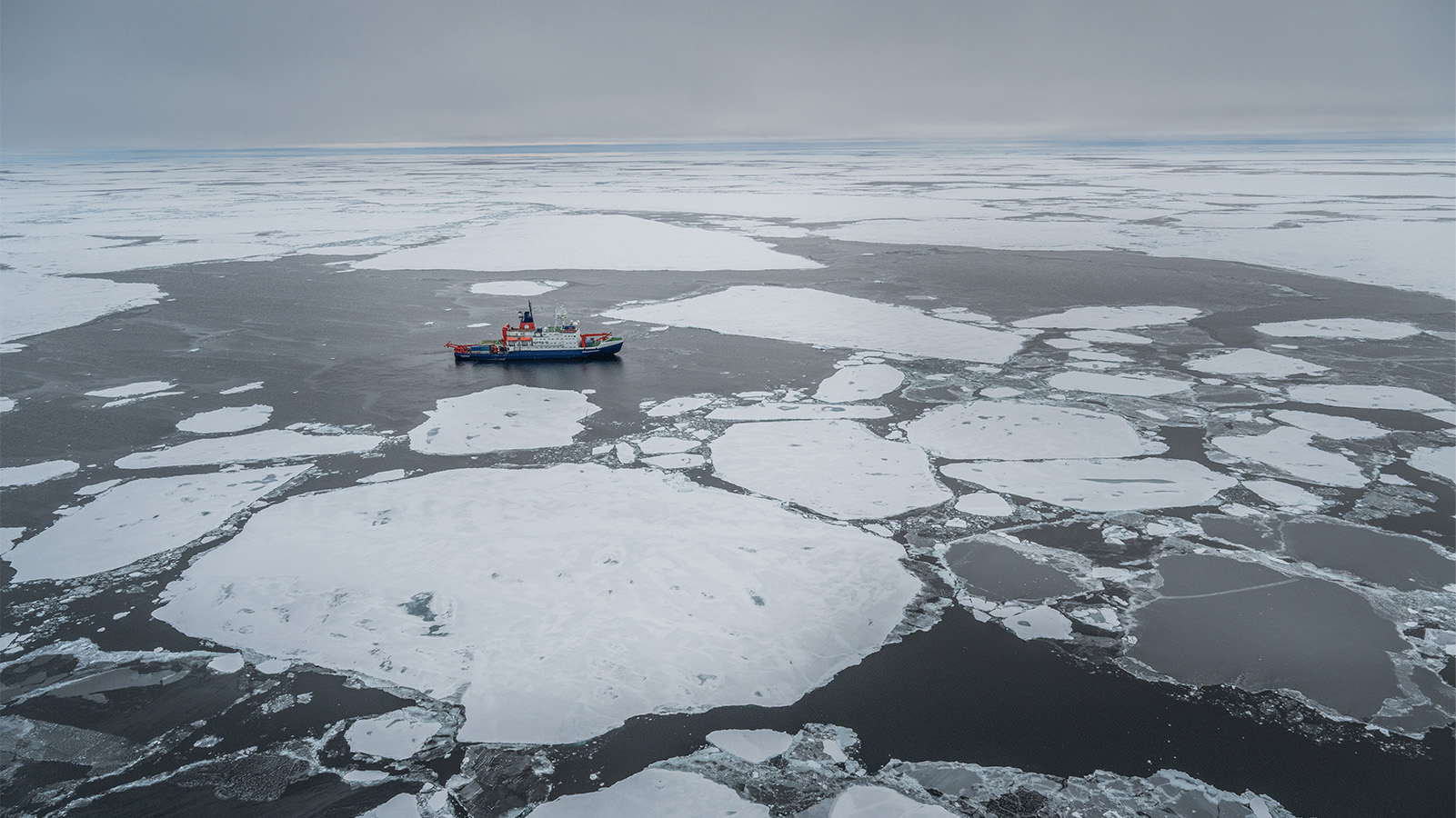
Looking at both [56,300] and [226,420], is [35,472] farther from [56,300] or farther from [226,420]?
[56,300]

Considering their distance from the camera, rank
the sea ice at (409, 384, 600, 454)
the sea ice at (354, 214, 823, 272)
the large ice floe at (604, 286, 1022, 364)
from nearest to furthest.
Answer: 1. the sea ice at (409, 384, 600, 454)
2. the large ice floe at (604, 286, 1022, 364)
3. the sea ice at (354, 214, 823, 272)

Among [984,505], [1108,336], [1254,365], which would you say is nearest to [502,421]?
[984,505]

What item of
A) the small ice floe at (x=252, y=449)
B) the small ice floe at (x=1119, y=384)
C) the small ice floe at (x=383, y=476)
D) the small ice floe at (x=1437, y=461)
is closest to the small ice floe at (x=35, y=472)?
the small ice floe at (x=252, y=449)

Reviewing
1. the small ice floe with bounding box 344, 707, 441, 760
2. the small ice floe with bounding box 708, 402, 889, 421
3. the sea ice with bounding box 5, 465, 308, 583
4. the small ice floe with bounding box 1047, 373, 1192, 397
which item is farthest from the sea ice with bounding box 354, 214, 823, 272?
the small ice floe with bounding box 344, 707, 441, 760

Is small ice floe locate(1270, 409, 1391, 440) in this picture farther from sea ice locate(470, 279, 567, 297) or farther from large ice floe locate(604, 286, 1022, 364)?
sea ice locate(470, 279, 567, 297)

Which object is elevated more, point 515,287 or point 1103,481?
point 515,287

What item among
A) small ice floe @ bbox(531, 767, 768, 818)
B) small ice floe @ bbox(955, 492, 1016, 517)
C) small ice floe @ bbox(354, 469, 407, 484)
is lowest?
small ice floe @ bbox(531, 767, 768, 818)
